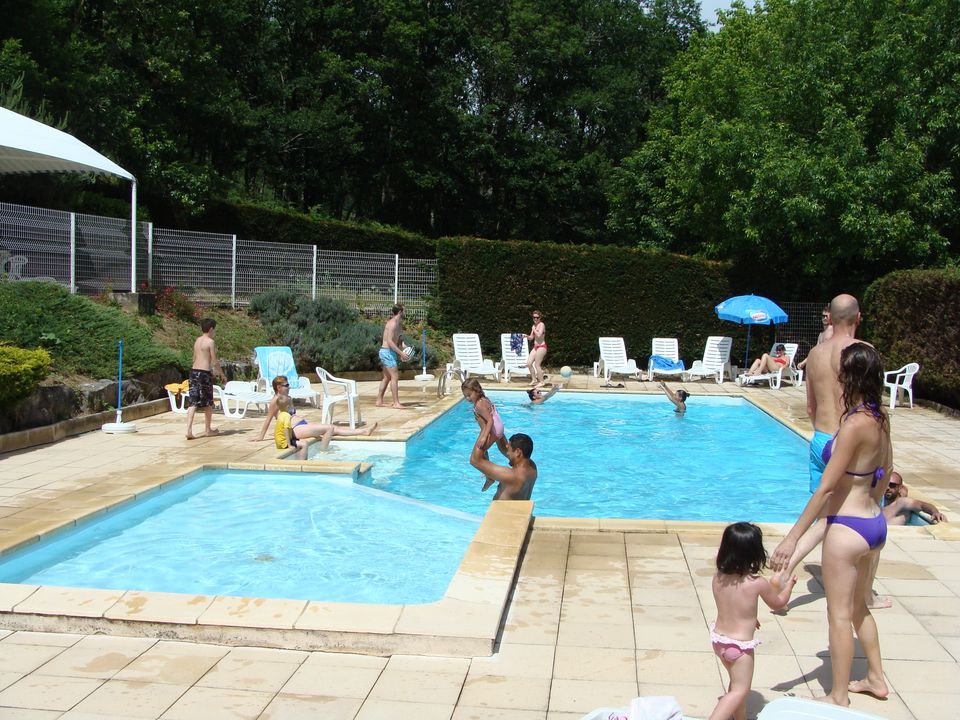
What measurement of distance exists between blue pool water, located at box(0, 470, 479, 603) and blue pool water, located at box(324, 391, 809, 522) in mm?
1351

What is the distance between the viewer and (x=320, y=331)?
17594mm

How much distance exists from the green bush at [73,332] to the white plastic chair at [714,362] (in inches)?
422

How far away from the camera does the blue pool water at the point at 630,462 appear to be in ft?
30.5

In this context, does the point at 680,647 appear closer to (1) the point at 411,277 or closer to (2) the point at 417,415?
(2) the point at 417,415

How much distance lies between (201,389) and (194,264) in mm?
7924

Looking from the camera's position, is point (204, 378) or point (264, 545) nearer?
point (264, 545)

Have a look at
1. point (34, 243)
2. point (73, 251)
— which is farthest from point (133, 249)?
point (34, 243)

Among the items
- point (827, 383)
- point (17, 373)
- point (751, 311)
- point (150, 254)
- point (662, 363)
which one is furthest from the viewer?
point (662, 363)

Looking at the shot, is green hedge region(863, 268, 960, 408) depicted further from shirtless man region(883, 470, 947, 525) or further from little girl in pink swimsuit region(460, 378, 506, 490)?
little girl in pink swimsuit region(460, 378, 506, 490)

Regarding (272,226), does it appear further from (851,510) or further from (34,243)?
(851,510)

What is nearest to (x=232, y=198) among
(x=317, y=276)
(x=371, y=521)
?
(x=317, y=276)

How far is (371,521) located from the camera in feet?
24.8

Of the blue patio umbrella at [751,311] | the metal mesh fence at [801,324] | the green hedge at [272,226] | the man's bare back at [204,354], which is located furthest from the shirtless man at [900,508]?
the green hedge at [272,226]

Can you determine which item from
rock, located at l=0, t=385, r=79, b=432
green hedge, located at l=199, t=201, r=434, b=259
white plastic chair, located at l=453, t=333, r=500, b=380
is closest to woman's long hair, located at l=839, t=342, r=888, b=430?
rock, located at l=0, t=385, r=79, b=432
